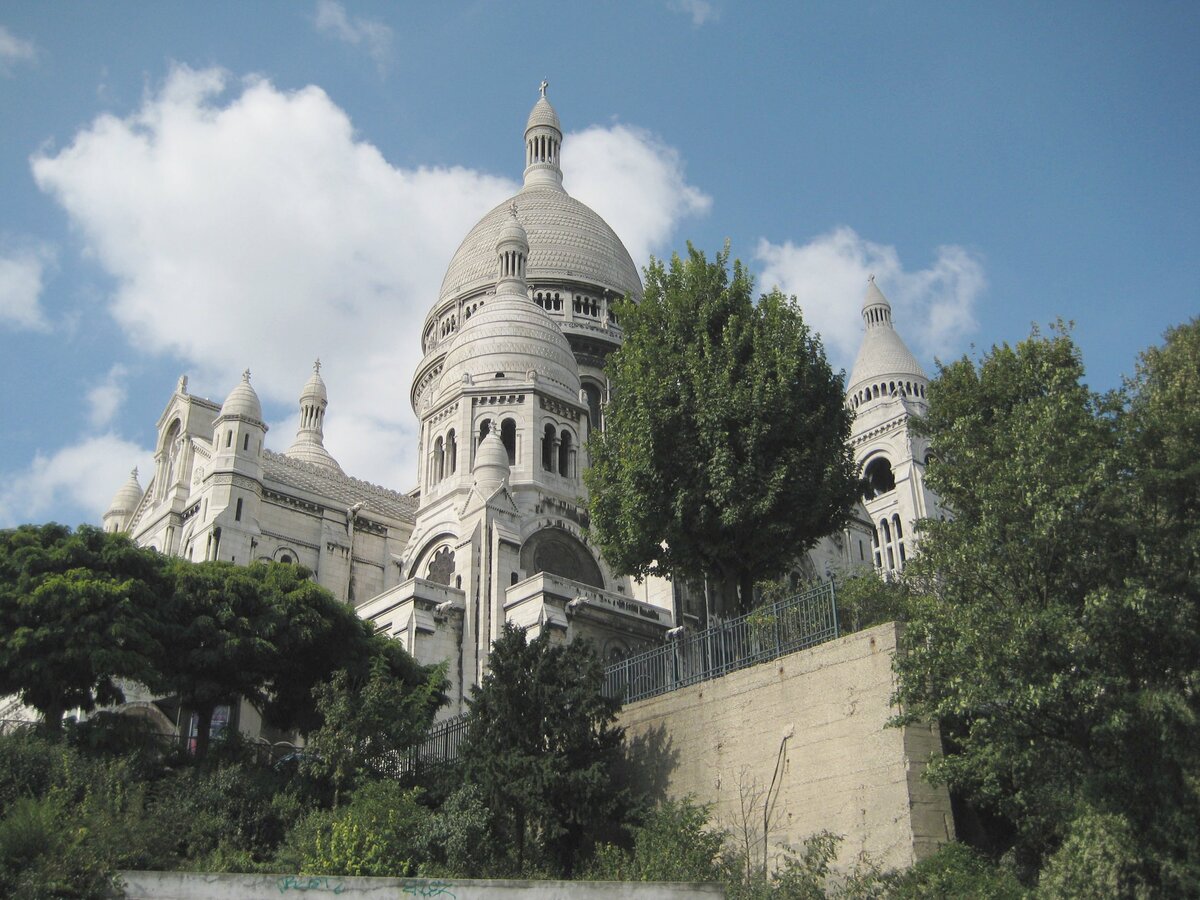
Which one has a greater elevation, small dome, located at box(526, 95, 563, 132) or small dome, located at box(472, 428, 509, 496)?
small dome, located at box(526, 95, 563, 132)

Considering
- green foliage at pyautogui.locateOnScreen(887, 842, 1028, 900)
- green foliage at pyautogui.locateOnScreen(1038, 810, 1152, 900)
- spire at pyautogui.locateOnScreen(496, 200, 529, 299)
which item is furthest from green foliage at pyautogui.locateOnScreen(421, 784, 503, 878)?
spire at pyautogui.locateOnScreen(496, 200, 529, 299)

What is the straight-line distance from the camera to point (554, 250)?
69.2m

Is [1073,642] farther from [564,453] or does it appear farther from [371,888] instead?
[564,453]

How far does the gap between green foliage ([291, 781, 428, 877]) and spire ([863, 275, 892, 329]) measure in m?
61.0

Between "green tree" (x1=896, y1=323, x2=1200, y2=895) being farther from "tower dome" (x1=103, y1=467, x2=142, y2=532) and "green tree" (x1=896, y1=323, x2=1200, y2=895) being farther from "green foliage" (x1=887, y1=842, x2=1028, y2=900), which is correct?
"tower dome" (x1=103, y1=467, x2=142, y2=532)

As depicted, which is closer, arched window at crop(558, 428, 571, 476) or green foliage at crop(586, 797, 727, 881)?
green foliage at crop(586, 797, 727, 881)

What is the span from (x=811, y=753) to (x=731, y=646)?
351 centimetres

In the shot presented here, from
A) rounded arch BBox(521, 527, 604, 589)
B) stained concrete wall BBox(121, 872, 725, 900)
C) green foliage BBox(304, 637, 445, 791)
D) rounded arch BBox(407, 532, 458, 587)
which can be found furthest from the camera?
rounded arch BBox(521, 527, 604, 589)

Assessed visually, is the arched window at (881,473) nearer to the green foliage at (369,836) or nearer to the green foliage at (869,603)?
the green foliage at (869,603)

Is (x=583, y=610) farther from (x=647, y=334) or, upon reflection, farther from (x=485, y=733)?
(x=485, y=733)

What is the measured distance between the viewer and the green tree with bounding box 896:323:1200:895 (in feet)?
51.2

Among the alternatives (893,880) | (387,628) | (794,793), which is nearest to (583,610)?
(387,628)

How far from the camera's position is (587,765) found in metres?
21.6

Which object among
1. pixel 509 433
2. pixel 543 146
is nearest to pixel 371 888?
pixel 509 433
